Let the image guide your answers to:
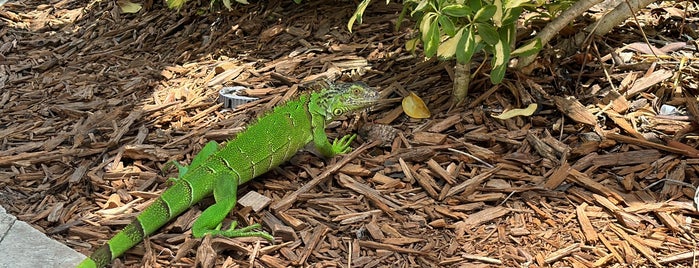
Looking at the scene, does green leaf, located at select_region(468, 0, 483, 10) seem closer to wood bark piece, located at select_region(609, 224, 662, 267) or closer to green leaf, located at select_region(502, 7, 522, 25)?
green leaf, located at select_region(502, 7, 522, 25)

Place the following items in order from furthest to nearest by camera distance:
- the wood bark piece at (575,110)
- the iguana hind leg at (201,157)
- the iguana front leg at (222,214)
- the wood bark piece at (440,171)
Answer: the iguana hind leg at (201,157) < the wood bark piece at (575,110) < the wood bark piece at (440,171) < the iguana front leg at (222,214)

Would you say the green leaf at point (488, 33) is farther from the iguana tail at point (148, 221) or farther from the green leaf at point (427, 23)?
the iguana tail at point (148, 221)

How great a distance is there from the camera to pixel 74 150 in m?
4.95

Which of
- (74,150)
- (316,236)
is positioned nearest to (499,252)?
(316,236)

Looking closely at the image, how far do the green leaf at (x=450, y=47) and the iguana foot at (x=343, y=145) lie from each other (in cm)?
86

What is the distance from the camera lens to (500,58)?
13.0 ft

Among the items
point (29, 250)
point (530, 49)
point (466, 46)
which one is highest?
point (466, 46)

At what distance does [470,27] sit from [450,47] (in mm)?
168

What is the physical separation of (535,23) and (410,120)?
1140mm

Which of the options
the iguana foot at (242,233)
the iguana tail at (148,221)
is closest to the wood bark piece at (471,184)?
the iguana foot at (242,233)

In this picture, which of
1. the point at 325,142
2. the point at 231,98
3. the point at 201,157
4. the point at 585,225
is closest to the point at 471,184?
the point at 585,225

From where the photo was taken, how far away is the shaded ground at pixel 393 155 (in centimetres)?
367

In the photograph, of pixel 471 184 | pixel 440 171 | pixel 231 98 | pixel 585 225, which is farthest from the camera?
pixel 231 98

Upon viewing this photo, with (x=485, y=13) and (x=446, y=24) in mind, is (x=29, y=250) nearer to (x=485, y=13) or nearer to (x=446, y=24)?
(x=446, y=24)
